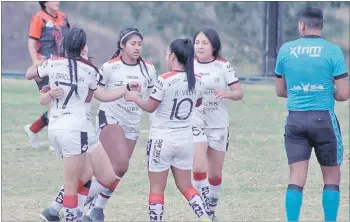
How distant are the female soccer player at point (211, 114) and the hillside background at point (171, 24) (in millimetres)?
14628

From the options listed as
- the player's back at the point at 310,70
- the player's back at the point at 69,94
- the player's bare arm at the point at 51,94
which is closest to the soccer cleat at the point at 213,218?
the player's back at the point at 310,70

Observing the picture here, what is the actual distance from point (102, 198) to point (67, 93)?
148 cm

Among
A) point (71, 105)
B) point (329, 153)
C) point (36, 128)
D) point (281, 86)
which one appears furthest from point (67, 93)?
point (36, 128)

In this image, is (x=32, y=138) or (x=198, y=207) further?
(x=32, y=138)

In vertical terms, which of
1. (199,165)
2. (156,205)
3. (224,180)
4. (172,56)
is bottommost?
(224,180)

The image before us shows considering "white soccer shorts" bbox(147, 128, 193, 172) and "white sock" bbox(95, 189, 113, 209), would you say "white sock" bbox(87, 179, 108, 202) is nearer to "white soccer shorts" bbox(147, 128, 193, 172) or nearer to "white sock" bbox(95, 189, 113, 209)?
"white sock" bbox(95, 189, 113, 209)

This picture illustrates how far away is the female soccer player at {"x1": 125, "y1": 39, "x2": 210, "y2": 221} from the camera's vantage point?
8812 mm

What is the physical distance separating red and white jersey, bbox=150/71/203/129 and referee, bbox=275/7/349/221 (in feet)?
2.87

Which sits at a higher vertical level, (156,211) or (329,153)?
(329,153)

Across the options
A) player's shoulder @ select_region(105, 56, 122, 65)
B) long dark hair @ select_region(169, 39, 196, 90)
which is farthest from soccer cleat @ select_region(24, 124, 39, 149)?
long dark hair @ select_region(169, 39, 196, 90)

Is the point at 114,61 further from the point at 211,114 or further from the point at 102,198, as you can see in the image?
the point at 102,198

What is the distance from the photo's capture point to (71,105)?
885 centimetres

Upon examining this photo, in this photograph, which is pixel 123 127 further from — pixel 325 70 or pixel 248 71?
pixel 248 71

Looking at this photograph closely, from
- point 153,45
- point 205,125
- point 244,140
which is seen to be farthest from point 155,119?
point 153,45
